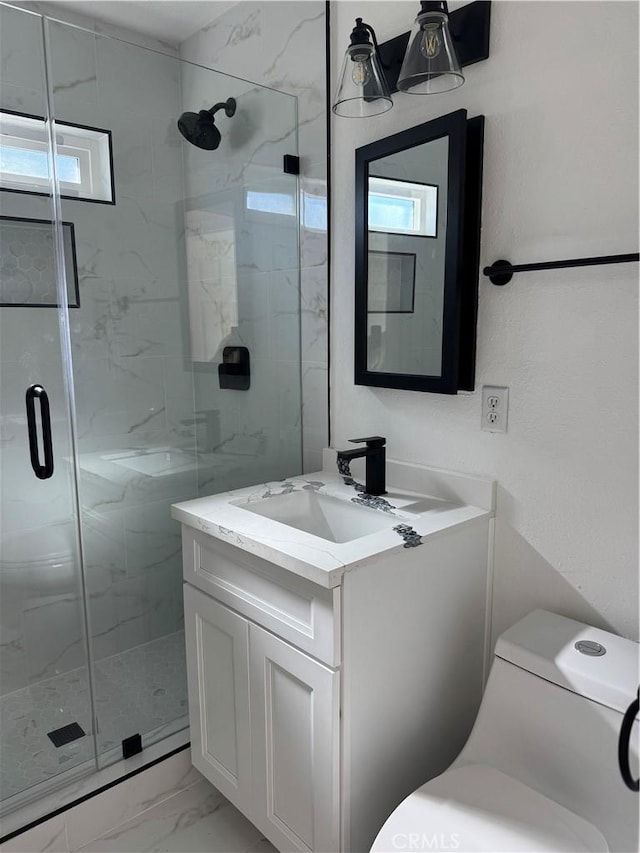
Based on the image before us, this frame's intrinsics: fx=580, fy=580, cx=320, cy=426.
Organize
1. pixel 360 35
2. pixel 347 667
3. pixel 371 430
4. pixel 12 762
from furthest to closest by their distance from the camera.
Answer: pixel 371 430 < pixel 12 762 < pixel 360 35 < pixel 347 667

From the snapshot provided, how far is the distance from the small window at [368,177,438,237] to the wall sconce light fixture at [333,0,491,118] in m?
0.20

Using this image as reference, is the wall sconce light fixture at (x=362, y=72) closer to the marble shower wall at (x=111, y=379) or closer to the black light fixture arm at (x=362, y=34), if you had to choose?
the black light fixture arm at (x=362, y=34)

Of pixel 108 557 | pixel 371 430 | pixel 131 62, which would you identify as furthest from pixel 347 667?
pixel 131 62

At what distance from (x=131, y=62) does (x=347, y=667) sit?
6.18 feet

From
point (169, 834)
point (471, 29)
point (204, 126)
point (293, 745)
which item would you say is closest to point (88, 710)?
point (169, 834)

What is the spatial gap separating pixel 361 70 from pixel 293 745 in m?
1.60

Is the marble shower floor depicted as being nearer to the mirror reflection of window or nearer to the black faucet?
the black faucet

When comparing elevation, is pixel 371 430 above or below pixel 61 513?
above

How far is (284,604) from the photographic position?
1282 millimetres

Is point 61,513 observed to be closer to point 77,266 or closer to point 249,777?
point 77,266

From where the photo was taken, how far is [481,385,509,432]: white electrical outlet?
1.42 meters
